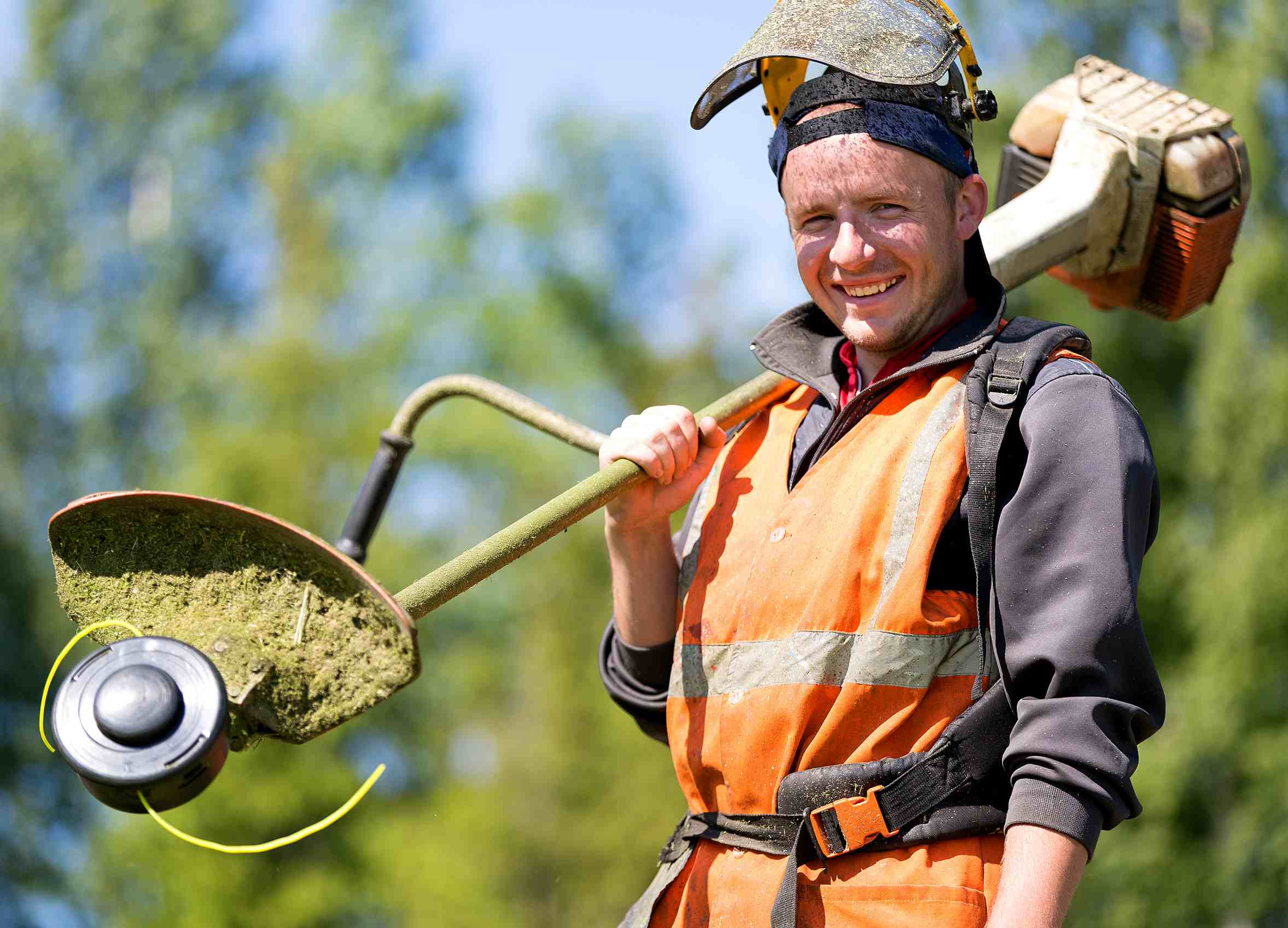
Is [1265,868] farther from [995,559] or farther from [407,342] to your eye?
[407,342]

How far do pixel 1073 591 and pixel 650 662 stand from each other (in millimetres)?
1012

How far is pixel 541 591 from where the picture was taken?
1953 cm

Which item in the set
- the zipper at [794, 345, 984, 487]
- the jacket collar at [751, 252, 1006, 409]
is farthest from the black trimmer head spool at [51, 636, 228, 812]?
the jacket collar at [751, 252, 1006, 409]

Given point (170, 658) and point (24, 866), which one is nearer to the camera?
point (170, 658)

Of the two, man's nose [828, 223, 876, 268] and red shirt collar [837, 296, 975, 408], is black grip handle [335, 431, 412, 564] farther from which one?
man's nose [828, 223, 876, 268]

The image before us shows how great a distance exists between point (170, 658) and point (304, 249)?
24628mm

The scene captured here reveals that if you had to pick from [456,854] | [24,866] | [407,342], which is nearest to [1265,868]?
[456,854]

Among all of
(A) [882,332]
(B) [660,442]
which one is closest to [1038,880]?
(A) [882,332]

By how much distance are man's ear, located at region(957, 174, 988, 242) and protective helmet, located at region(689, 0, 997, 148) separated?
74mm

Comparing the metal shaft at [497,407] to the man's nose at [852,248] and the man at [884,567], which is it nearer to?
the man at [884,567]

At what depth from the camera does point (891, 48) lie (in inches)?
105

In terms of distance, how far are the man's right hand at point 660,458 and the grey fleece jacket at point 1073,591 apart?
62 cm

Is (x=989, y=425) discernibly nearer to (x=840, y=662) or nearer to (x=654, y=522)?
(x=840, y=662)

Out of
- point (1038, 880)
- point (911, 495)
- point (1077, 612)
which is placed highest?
point (911, 495)
